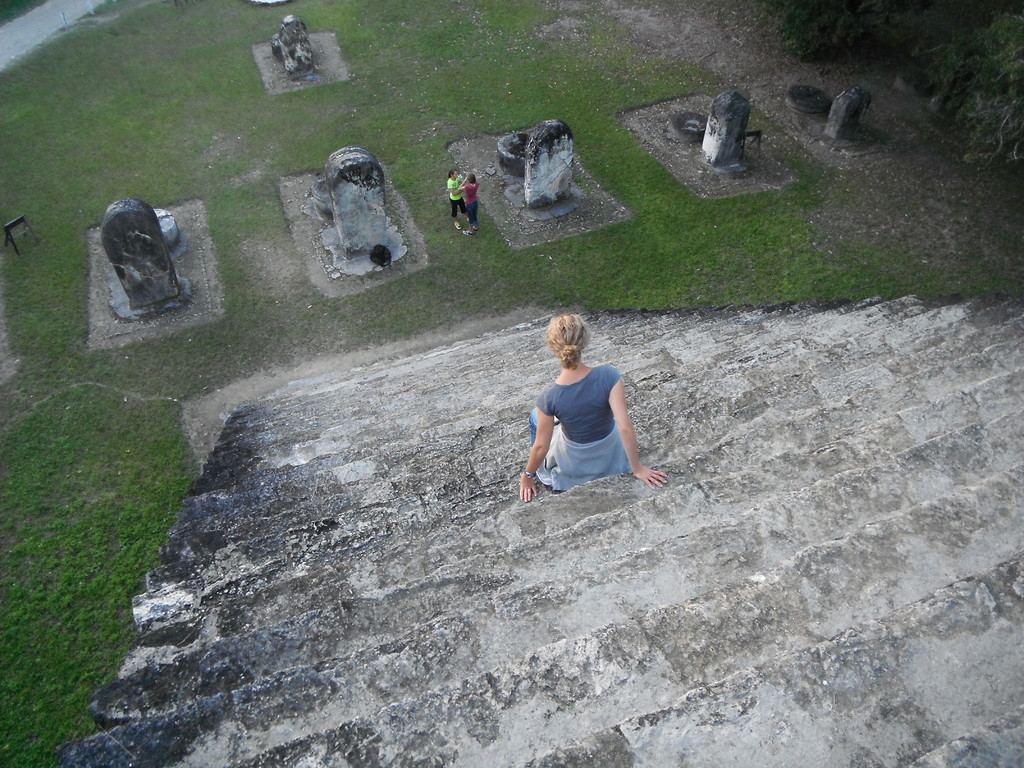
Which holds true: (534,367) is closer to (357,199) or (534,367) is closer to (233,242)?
(357,199)

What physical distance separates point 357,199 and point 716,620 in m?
9.89

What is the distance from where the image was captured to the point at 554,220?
13336 millimetres

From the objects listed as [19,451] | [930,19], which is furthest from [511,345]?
[930,19]

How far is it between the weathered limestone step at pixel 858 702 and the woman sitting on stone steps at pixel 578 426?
200cm

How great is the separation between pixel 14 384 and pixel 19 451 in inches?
56.6

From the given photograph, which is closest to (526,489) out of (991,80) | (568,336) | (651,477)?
(651,477)

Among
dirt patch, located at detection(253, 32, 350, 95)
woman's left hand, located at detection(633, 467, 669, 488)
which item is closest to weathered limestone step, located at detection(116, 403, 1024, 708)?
woman's left hand, located at detection(633, 467, 669, 488)

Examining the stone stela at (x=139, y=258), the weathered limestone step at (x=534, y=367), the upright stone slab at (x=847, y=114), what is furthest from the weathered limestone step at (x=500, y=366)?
the upright stone slab at (x=847, y=114)

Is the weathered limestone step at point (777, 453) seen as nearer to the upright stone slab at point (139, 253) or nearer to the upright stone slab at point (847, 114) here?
the upright stone slab at point (139, 253)

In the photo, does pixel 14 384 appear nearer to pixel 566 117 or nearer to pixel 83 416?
pixel 83 416

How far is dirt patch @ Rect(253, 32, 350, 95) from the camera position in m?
16.7

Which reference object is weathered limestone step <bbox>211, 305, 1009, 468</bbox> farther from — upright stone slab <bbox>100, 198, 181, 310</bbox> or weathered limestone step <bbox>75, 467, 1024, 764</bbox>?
weathered limestone step <bbox>75, 467, 1024, 764</bbox>

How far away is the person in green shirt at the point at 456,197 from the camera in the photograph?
12773 millimetres

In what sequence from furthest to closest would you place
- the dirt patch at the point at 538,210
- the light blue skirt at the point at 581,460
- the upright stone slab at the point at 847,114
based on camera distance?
the upright stone slab at the point at 847,114 < the dirt patch at the point at 538,210 < the light blue skirt at the point at 581,460
